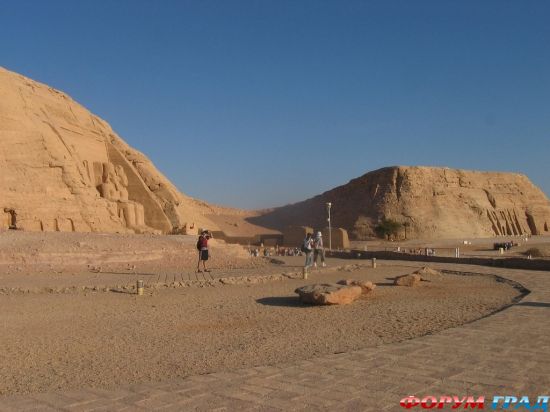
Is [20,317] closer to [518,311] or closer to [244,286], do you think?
[244,286]

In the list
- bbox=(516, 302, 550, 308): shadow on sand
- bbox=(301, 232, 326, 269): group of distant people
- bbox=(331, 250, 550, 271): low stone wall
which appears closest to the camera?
bbox=(516, 302, 550, 308): shadow on sand

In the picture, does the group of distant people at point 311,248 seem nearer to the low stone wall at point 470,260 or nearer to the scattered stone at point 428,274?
the scattered stone at point 428,274

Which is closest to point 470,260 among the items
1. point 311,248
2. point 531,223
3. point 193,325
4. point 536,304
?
point 311,248

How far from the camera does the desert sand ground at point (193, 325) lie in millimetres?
4840

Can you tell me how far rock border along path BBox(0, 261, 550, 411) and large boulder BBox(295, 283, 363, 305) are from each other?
326 centimetres

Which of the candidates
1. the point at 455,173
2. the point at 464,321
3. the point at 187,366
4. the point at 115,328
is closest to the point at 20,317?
the point at 115,328

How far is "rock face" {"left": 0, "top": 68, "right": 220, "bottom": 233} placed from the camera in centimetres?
1895

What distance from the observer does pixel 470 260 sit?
16844 mm

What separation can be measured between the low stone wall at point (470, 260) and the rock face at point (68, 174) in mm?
10193

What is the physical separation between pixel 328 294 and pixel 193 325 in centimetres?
242

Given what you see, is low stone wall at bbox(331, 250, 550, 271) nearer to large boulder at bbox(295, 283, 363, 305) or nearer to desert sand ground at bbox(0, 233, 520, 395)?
desert sand ground at bbox(0, 233, 520, 395)

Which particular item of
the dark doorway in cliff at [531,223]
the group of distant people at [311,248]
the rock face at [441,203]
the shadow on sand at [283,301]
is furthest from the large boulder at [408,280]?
the dark doorway in cliff at [531,223]

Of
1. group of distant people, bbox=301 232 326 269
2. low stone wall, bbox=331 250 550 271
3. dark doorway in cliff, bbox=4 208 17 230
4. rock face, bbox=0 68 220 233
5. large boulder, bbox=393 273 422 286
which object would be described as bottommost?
large boulder, bbox=393 273 422 286

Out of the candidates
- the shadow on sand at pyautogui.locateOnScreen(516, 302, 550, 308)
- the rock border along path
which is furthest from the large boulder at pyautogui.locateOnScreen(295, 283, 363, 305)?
the rock border along path
